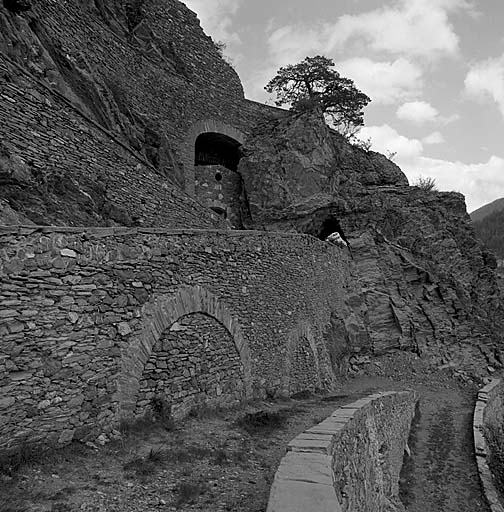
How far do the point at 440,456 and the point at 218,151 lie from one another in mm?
14256

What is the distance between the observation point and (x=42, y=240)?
183 inches

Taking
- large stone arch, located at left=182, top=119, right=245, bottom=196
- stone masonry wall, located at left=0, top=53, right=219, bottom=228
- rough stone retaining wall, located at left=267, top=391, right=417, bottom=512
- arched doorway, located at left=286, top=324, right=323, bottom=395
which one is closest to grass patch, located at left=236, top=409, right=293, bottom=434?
rough stone retaining wall, located at left=267, top=391, right=417, bottom=512

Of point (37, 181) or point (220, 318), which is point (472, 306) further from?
point (37, 181)

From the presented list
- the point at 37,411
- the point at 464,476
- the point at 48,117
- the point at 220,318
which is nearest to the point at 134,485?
the point at 37,411

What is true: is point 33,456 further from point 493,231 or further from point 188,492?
point 493,231

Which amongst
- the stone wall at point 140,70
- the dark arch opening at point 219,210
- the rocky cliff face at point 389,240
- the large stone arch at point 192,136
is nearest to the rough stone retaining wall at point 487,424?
the rocky cliff face at point 389,240

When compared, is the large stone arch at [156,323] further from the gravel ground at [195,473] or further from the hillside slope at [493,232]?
the hillside slope at [493,232]

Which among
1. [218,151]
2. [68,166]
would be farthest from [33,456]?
[218,151]

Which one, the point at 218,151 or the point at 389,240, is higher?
the point at 218,151

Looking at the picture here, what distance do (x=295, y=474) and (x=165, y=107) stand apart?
13961mm

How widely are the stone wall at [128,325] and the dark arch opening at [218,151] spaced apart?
972 cm

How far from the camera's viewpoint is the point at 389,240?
58.1ft

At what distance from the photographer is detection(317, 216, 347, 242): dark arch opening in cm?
1794

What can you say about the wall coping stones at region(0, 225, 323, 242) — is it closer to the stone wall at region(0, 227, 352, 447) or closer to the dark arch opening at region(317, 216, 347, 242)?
the stone wall at region(0, 227, 352, 447)
